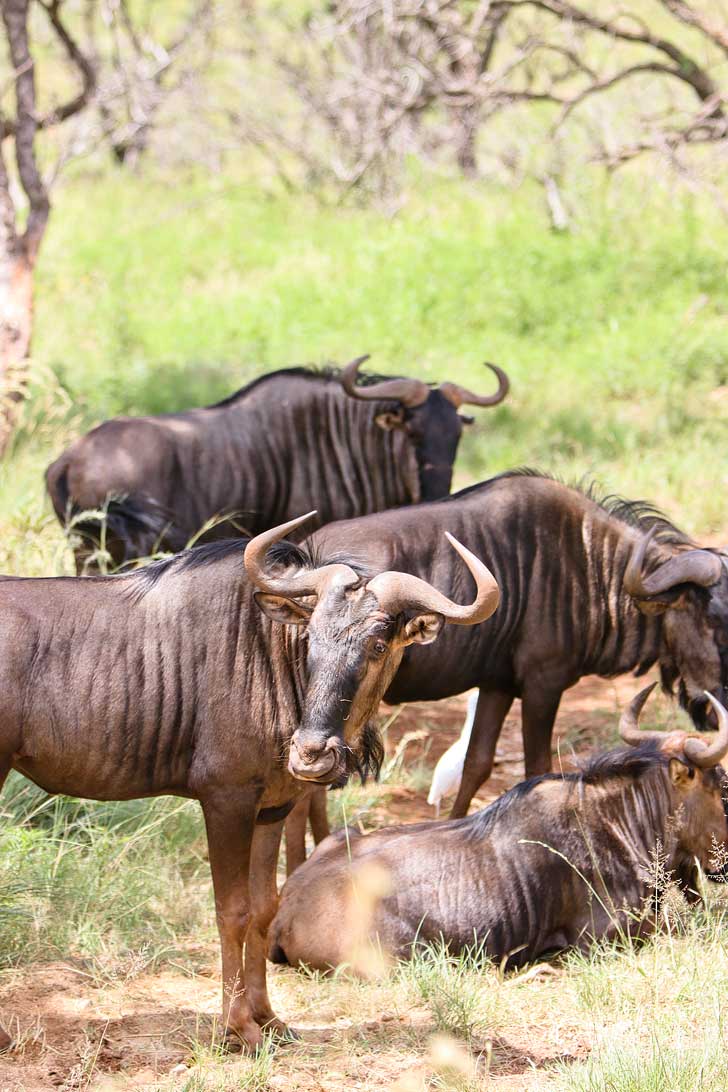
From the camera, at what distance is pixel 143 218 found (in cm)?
1530

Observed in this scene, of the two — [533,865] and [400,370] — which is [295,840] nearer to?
[533,865]

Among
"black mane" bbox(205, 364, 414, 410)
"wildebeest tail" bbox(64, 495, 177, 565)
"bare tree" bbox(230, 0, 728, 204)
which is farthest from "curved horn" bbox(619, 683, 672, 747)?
"bare tree" bbox(230, 0, 728, 204)

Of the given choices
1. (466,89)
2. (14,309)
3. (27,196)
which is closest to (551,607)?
(14,309)

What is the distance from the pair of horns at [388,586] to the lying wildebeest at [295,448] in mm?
3383

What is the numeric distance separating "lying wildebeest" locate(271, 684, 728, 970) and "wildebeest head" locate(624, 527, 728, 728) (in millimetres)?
683

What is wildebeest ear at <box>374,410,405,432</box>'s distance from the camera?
7578 millimetres

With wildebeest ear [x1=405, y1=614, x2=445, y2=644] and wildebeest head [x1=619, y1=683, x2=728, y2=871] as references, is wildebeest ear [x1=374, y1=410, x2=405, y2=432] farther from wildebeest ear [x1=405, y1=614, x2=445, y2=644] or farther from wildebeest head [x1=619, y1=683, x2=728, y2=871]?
wildebeest ear [x1=405, y1=614, x2=445, y2=644]

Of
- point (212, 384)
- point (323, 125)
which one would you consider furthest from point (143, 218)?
point (212, 384)

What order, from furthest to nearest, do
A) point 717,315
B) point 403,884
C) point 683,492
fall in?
point 717,315 → point 683,492 → point 403,884

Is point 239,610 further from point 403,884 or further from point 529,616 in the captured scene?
point 529,616

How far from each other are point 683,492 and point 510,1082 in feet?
20.1

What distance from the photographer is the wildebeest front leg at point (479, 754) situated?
567 centimetres

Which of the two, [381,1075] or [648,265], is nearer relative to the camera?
[381,1075]

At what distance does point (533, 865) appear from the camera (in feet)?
→ 15.3
